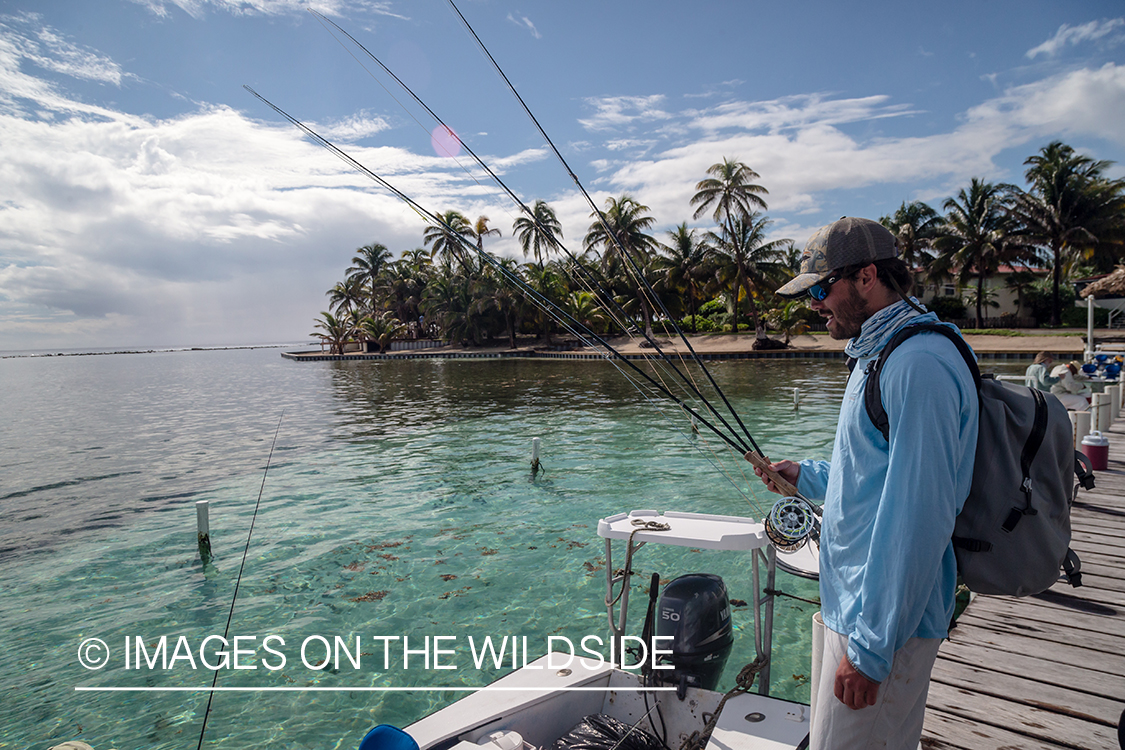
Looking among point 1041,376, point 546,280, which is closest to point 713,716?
point 1041,376

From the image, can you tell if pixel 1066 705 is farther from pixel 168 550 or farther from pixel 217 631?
pixel 168 550

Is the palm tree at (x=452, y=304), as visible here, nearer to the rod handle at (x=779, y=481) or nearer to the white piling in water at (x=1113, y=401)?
the white piling in water at (x=1113, y=401)

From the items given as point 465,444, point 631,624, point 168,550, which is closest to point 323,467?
point 465,444

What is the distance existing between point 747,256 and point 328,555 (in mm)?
39662

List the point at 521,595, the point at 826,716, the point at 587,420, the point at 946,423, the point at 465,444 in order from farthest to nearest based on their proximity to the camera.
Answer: the point at 587,420, the point at 465,444, the point at 521,595, the point at 826,716, the point at 946,423

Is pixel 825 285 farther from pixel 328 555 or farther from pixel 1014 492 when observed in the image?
pixel 328 555

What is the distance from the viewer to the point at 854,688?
61.9 inches

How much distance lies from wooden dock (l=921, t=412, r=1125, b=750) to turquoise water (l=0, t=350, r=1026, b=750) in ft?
5.20

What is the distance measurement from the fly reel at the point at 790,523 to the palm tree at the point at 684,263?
42.7 m

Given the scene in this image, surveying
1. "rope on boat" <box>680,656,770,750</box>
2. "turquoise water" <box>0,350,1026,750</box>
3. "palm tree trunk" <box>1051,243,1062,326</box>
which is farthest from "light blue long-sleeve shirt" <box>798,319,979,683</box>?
"palm tree trunk" <box>1051,243,1062,326</box>

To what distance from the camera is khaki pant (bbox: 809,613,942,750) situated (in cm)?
159

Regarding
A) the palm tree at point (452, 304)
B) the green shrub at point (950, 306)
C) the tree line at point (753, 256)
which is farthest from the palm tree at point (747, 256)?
the palm tree at point (452, 304)

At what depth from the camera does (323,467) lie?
12711 millimetres

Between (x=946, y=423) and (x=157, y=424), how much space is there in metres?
23.8
